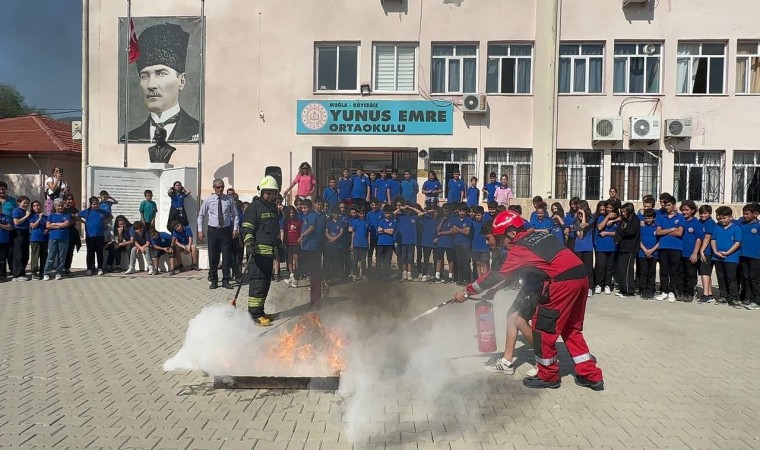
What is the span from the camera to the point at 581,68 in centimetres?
1834

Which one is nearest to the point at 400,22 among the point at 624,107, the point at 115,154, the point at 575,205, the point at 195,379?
the point at 624,107

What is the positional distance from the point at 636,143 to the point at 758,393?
13.9 m

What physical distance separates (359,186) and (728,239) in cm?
892

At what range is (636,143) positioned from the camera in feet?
59.6

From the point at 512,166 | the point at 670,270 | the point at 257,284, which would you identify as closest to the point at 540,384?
the point at 257,284

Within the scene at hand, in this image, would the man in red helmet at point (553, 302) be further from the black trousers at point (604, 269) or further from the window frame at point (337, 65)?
the window frame at point (337, 65)

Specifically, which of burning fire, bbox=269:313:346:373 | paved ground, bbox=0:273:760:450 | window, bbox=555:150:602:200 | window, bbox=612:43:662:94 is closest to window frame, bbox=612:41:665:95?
window, bbox=612:43:662:94

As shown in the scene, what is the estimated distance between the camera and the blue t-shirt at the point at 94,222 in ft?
44.0

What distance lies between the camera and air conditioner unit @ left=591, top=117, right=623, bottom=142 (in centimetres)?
1761

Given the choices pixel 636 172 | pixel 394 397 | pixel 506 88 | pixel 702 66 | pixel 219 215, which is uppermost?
pixel 702 66

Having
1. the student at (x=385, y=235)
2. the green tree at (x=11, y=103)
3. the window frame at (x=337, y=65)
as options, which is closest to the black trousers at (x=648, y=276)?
the student at (x=385, y=235)

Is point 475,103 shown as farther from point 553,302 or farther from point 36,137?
point 36,137

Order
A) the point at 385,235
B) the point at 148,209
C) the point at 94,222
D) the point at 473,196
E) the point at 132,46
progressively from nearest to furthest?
the point at 385,235
the point at 94,222
the point at 148,209
the point at 473,196
the point at 132,46

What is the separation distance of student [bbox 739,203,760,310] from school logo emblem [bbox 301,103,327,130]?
1232cm
